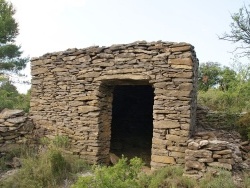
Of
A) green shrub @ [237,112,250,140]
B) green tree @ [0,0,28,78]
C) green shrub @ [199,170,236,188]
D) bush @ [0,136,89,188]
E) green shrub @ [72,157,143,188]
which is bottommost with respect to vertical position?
bush @ [0,136,89,188]

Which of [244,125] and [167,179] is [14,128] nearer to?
[167,179]

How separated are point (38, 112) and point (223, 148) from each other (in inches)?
185

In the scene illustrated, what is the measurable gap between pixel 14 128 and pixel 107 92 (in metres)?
2.49

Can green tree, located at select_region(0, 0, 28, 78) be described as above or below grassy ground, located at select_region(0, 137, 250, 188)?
above

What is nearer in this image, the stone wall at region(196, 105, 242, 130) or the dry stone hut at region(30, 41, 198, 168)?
the dry stone hut at region(30, 41, 198, 168)

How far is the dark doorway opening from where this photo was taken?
9.32m

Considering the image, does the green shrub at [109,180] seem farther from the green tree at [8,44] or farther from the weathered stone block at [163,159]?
the green tree at [8,44]

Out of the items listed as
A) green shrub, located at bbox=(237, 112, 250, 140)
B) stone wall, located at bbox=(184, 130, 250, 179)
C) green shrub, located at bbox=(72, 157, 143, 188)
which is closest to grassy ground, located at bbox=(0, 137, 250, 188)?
green shrub, located at bbox=(72, 157, 143, 188)

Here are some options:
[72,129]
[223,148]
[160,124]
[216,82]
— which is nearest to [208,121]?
[160,124]

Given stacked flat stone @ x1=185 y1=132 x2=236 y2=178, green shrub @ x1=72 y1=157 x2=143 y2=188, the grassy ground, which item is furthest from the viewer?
stacked flat stone @ x1=185 y1=132 x2=236 y2=178

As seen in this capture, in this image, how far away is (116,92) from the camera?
9.77 meters

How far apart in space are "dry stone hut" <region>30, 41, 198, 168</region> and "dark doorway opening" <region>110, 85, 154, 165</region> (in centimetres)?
79

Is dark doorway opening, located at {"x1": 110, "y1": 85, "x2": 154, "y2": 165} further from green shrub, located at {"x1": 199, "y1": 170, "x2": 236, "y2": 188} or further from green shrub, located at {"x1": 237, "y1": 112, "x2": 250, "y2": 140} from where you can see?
green shrub, located at {"x1": 199, "y1": 170, "x2": 236, "y2": 188}

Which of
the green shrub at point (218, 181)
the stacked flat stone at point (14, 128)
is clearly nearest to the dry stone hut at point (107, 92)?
the stacked flat stone at point (14, 128)
